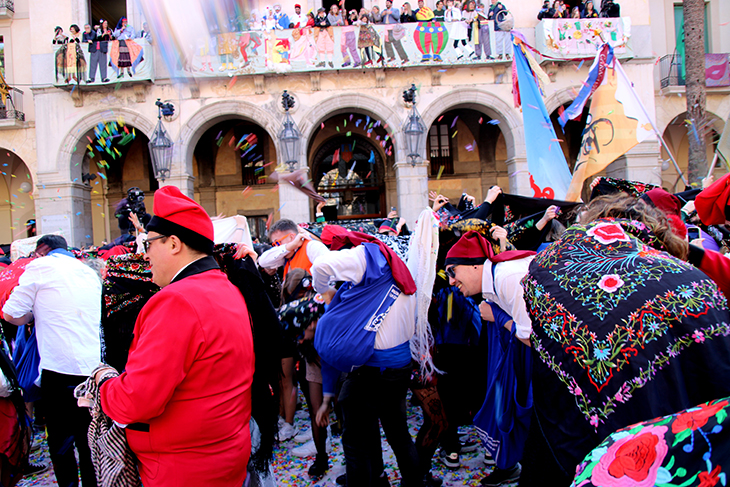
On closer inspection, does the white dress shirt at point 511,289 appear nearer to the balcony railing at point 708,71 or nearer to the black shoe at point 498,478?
the black shoe at point 498,478

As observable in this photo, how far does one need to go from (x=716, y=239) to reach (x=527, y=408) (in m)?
2.97

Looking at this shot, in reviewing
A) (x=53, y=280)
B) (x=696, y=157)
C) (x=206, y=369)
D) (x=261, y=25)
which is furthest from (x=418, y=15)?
(x=206, y=369)

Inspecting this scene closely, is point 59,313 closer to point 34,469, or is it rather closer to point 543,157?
point 34,469

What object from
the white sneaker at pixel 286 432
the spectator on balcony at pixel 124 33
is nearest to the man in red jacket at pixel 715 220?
the white sneaker at pixel 286 432

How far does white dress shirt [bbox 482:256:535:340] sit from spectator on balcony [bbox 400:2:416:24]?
12.7 metres

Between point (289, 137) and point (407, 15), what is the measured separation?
5224 millimetres

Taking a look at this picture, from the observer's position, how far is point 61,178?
1402cm

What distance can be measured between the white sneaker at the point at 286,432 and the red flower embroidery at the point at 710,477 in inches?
167

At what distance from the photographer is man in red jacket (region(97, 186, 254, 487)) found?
1.75 metres

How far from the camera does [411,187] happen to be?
45.9 feet

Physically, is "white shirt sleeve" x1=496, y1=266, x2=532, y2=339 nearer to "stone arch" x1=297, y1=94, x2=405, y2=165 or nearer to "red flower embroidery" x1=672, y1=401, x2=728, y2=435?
"red flower embroidery" x1=672, y1=401, x2=728, y2=435

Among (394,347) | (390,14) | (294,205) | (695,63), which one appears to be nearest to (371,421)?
(394,347)

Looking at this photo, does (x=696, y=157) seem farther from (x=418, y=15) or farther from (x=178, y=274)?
(x=178, y=274)

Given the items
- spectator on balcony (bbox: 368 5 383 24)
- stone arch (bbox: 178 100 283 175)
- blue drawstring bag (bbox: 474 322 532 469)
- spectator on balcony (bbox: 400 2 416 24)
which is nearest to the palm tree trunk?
spectator on balcony (bbox: 400 2 416 24)
